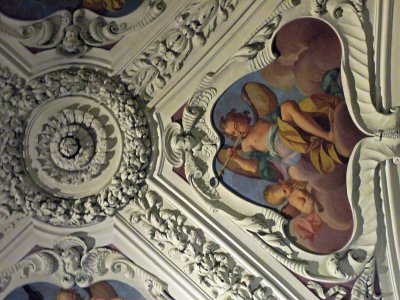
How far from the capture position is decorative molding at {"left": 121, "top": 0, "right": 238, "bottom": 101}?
24.2 ft

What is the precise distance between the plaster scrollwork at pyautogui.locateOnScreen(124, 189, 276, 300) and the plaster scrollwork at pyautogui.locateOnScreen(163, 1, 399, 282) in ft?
1.30

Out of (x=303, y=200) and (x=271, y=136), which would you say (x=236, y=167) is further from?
(x=303, y=200)

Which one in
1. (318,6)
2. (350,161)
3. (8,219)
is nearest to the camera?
(318,6)

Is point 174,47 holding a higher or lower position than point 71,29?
higher

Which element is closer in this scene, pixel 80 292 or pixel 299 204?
pixel 299 204

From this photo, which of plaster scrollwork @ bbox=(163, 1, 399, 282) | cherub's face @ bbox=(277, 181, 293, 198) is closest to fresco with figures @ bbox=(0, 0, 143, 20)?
plaster scrollwork @ bbox=(163, 1, 399, 282)

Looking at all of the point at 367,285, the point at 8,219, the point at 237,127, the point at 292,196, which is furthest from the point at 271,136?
the point at 8,219

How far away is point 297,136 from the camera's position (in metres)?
7.55

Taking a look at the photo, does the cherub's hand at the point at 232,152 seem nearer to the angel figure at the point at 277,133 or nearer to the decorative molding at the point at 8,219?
the angel figure at the point at 277,133

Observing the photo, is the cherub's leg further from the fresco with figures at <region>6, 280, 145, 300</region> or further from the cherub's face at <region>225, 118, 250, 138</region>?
the fresco with figures at <region>6, 280, 145, 300</region>

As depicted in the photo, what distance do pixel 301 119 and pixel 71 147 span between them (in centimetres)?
263

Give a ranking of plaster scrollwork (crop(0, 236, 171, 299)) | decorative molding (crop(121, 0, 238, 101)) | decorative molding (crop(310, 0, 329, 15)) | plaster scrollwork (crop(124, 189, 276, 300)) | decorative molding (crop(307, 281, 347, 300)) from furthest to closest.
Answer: plaster scrollwork (crop(0, 236, 171, 299)), plaster scrollwork (crop(124, 189, 276, 300)), decorative molding (crop(307, 281, 347, 300)), decorative molding (crop(121, 0, 238, 101)), decorative molding (crop(310, 0, 329, 15))

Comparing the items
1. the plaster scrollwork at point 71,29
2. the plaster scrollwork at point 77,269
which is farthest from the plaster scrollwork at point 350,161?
the plaster scrollwork at point 77,269

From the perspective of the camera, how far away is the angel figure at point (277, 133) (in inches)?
295
